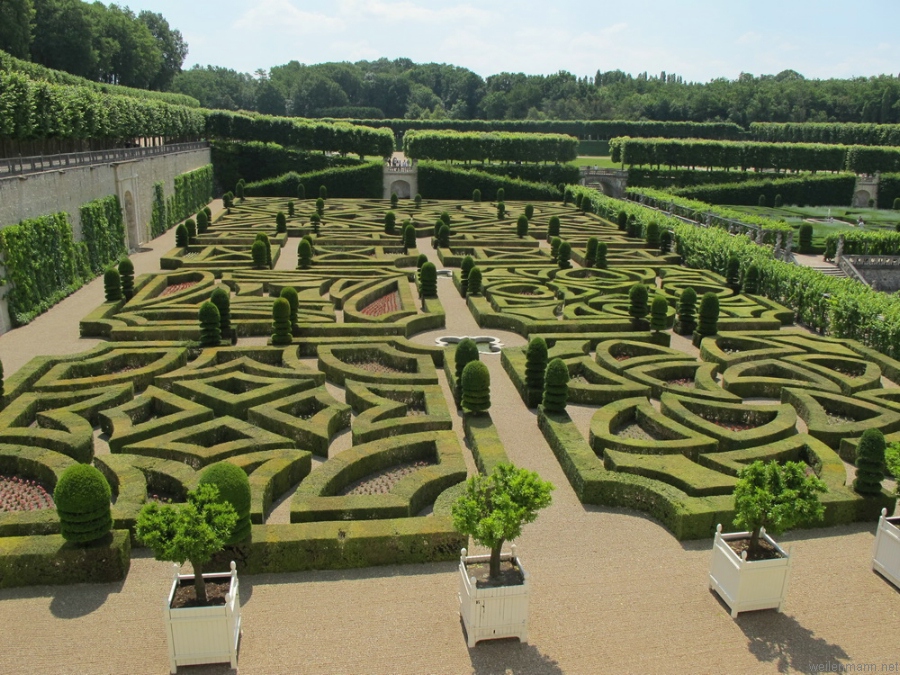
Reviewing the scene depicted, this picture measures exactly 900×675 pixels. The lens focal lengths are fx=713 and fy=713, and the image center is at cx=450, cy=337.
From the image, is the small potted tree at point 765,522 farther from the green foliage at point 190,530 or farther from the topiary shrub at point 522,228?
the topiary shrub at point 522,228

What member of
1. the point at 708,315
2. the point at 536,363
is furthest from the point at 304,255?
Result: the point at 708,315

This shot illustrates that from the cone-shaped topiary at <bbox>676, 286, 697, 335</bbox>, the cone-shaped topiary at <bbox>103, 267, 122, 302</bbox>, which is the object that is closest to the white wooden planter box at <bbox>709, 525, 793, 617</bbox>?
the cone-shaped topiary at <bbox>676, 286, 697, 335</bbox>

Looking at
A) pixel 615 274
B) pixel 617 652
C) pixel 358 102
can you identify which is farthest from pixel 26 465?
pixel 358 102

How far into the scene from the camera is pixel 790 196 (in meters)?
69.2

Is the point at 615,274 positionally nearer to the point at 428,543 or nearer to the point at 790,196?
the point at 428,543

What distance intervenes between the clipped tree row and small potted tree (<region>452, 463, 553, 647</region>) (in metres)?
60.0

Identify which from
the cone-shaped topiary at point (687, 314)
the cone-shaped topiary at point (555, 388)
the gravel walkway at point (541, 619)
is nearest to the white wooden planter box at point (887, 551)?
the gravel walkway at point (541, 619)

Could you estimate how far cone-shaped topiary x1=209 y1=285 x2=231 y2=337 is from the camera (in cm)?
2162

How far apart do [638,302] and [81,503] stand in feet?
59.3

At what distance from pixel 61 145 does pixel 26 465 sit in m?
30.4

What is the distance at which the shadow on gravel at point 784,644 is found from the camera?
9.36m

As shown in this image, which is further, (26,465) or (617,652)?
(26,465)

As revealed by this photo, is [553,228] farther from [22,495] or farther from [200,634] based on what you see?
[200,634]

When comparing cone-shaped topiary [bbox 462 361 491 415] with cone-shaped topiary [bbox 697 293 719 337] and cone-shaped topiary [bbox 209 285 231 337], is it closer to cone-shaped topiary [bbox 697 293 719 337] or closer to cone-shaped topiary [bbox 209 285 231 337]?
cone-shaped topiary [bbox 209 285 231 337]
